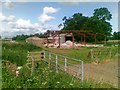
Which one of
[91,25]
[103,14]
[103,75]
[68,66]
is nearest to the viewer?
[103,75]

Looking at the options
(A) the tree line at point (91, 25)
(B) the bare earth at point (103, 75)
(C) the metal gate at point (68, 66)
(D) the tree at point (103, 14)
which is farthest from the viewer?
(D) the tree at point (103, 14)

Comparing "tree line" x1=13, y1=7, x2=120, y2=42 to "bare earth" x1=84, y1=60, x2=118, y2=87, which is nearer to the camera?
"bare earth" x1=84, y1=60, x2=118, y2=87

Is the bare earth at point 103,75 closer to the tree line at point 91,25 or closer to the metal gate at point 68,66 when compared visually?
the metal gate at point 68,66

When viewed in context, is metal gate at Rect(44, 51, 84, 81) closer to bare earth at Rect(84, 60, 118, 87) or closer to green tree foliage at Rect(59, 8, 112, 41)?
bare earth at Rect(84, 60, 118, 87)


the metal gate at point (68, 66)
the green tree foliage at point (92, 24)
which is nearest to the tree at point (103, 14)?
the green tree foliage at point (92, 24)

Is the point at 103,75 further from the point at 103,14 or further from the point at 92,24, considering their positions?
the point at 103,14

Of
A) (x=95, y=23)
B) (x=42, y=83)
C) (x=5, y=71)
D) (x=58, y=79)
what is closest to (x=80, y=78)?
(x=58, y=79)

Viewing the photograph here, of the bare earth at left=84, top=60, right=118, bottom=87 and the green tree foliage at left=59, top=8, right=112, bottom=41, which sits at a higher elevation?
the green tree foliage at left=59, top=8, right=112, bottom=41

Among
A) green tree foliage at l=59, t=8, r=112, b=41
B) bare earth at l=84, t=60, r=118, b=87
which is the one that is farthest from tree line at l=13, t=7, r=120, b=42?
bare earth at l=84, t=60, r=118, b=87

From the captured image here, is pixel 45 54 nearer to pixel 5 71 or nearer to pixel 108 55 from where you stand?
pixel 5 71

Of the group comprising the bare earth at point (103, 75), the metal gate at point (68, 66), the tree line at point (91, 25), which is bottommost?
the bare earth at point (103, 75)

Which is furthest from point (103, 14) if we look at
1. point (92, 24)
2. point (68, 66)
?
point (68, 66)

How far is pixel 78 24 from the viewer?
73.5m

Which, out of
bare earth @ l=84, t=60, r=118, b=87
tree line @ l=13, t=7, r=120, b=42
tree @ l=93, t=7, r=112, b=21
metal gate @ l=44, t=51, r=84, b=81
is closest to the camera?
metal gate @ l=44, t=51, r=84, b=81
